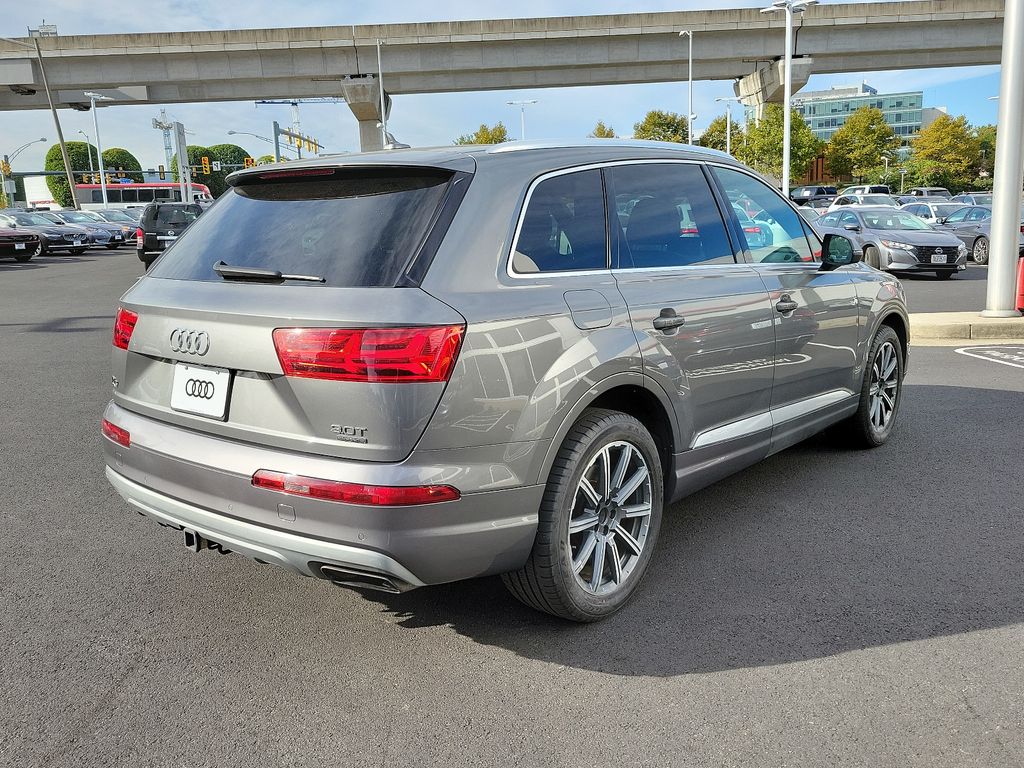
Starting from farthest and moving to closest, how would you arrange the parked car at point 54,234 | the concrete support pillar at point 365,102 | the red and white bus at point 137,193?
the red and white bus at point 137,193
the concrete support pillar at point 365,102
the parked car at point 54,234

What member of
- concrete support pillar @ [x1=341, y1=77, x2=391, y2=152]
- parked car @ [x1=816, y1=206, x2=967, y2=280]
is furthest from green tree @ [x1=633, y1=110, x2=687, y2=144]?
parked car @ [x1=816, y1=206, x2=967, y2=280]

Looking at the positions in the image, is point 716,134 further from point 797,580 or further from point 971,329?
point 797,580

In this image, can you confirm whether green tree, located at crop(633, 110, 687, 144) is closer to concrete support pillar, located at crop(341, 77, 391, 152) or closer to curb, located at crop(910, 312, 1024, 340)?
concrete support pillar, located at crop(341, 77, 391, 152)

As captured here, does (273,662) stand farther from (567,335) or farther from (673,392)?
(673,392)

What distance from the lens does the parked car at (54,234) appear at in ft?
103

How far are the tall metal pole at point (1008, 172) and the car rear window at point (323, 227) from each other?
9214mm

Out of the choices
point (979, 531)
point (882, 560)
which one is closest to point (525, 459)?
point (882, 560)

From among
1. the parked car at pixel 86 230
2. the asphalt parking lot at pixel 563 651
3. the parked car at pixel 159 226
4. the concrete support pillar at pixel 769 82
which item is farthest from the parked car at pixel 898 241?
the concrete support pillar at pixel 769 82

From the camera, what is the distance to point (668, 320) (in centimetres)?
354

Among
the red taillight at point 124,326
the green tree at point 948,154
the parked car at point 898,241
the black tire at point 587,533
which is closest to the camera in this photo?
the black tire at point 587,533

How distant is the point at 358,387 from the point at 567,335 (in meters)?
0.80

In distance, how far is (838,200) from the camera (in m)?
39.5

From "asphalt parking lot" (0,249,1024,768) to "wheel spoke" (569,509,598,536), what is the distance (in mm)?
406

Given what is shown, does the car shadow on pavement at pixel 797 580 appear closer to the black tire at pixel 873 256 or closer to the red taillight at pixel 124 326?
the red taillight at pixel 124 326
